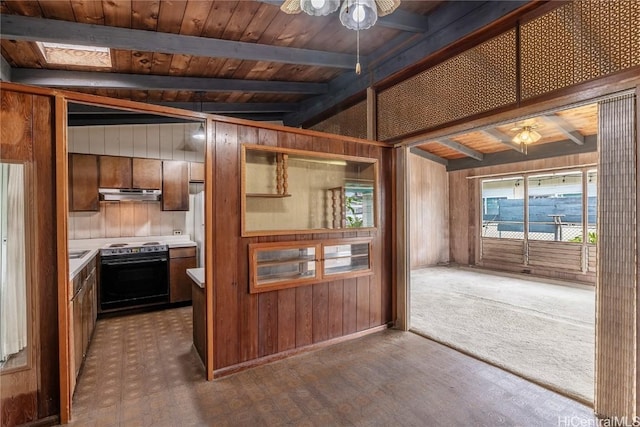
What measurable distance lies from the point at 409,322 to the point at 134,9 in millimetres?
3987

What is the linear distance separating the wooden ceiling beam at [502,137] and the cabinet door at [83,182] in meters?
6.62

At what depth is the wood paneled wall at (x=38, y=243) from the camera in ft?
6.37

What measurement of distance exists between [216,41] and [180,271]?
3.21m

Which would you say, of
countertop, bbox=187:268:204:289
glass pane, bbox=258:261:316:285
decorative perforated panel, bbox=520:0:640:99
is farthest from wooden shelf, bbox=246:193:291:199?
decorative perforated panel, bbox=520:0:640:99

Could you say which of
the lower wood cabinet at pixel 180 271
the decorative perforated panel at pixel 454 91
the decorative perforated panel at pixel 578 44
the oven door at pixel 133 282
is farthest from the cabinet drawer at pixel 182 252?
the decorative perforated panel at pixel 578 44

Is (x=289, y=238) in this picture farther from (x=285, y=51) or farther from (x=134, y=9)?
(x=134, y=9)

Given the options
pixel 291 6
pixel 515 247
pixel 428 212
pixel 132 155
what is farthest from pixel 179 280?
pixel 515 247

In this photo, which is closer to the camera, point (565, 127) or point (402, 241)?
point (402, 241)

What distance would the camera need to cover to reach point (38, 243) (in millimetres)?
2014

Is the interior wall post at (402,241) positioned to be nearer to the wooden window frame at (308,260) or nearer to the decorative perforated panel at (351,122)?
the wooden window frame at (308,260)

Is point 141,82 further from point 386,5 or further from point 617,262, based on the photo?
point 617,262

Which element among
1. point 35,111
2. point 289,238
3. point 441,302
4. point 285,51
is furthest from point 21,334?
point 441,302

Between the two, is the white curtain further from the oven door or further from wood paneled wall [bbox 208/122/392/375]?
the oven door

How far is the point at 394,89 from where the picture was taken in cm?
340
